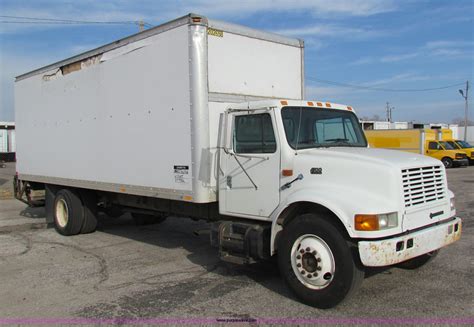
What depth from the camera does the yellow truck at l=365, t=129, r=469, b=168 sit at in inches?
1205

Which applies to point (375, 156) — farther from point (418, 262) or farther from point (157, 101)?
point (157, 101)

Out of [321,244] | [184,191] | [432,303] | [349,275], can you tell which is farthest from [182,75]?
[432,303]

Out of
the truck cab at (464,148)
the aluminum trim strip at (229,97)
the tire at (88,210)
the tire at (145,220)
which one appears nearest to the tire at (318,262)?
the aluminum trim strip at (229,97)

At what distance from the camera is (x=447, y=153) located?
30.8 m

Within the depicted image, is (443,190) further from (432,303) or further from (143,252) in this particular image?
(143,252)

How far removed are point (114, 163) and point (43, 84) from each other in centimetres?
338

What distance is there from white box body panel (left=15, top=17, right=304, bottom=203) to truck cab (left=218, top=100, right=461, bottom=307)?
45 cm

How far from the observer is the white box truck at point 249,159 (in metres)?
4.95

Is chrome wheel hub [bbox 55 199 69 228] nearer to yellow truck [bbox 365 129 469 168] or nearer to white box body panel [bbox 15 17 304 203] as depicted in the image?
white box body panel [bbox 15 17 304 203]

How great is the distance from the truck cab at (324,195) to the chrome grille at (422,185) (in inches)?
0.5

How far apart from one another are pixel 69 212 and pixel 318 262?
629 cm

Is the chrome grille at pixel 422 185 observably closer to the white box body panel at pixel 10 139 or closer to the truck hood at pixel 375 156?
the truck hood at pixel 375 156

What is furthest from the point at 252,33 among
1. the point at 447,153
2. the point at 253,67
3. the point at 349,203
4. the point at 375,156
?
the point at 447,153

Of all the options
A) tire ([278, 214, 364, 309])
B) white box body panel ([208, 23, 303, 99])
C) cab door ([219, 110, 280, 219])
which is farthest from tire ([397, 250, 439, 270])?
white box body panel ([208, 23, 303, 99])
